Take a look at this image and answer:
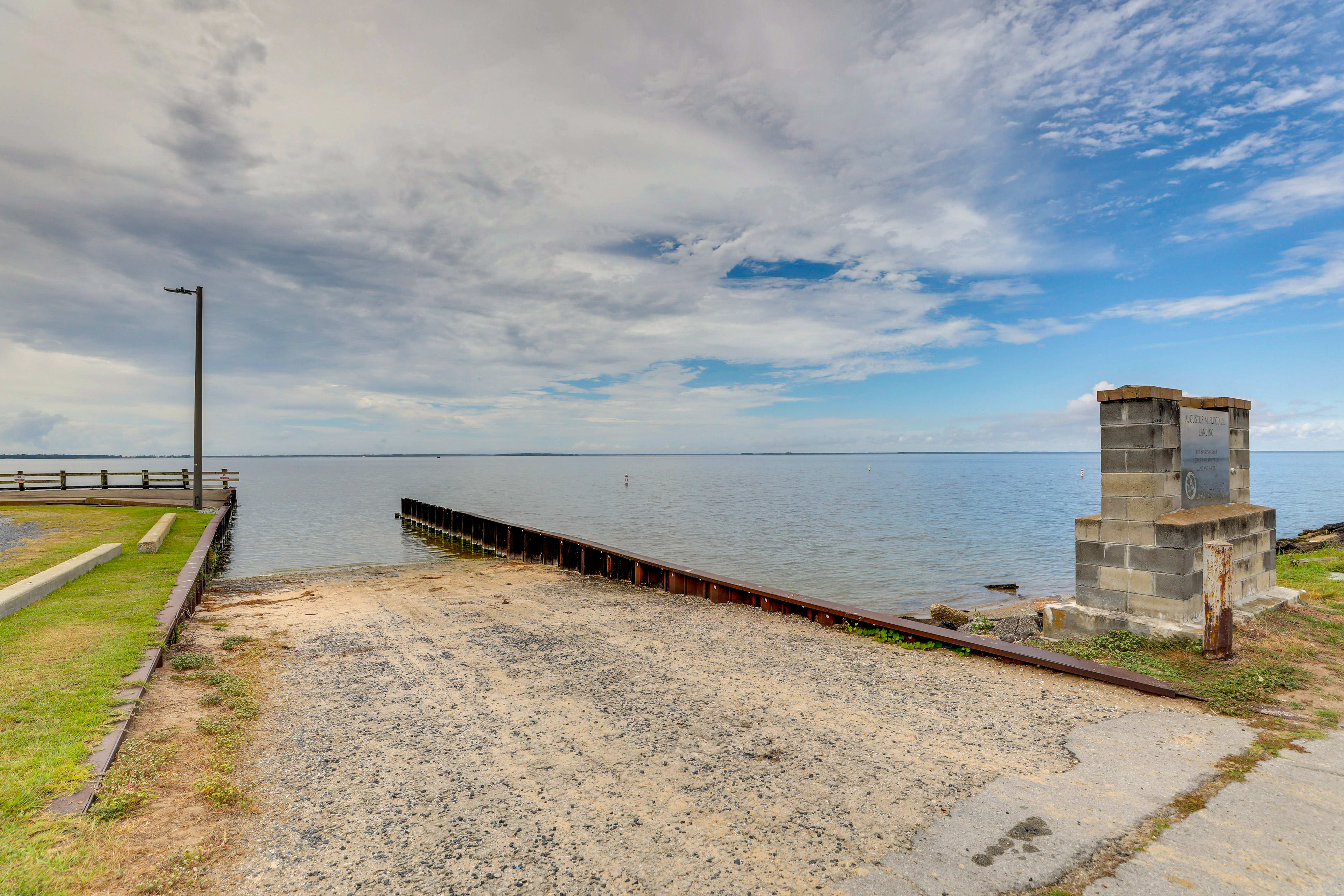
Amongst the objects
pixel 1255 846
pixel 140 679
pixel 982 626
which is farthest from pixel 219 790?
pixel 982 626

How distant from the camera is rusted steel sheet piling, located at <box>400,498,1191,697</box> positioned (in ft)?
21.4

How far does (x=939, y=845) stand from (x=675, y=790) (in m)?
1.73

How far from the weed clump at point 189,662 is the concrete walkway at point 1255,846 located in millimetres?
8868

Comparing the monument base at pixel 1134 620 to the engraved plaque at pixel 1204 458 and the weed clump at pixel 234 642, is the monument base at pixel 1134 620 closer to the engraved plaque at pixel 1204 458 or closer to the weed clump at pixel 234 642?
the engraved plaque at pixel 1204 458

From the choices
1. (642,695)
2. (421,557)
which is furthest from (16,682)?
(421,557)

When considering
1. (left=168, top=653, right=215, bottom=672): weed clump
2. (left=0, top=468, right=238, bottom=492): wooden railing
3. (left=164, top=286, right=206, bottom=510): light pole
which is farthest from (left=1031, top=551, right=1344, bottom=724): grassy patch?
(left=0, top=468, right=238, bottom=492): wooden railing

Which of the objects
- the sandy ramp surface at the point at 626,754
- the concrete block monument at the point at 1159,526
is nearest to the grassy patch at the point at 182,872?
the sandy ramp surface at the point at 626,754

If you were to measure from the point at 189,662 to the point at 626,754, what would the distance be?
5.88m

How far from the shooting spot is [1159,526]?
25.4 ft

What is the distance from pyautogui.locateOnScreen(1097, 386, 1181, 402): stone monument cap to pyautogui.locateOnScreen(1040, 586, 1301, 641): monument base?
279 centimetres

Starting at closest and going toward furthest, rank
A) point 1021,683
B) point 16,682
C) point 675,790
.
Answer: point 675,790 < point 16,682 < point 1021,683

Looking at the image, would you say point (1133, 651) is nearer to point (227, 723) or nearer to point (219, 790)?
point (219, 790)

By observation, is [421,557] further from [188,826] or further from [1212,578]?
[1212,578]

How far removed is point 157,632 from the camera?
781 centimetres
